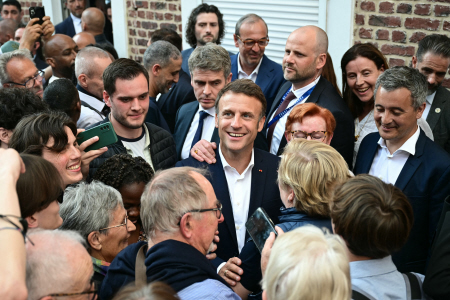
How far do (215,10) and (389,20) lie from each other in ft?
7.67

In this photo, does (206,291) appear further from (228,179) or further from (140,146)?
(140,146)

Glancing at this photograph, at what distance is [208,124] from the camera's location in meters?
3.91

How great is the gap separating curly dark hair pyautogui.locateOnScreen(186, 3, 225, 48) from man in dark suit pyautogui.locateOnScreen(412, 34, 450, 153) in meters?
2.94

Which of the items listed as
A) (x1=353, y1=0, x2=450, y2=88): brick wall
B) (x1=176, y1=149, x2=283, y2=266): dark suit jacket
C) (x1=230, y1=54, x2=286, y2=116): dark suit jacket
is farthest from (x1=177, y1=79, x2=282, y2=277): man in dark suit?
(x1=353, y1=0, x2=450, y2=88): brick wall

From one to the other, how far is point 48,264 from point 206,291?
0.58 m

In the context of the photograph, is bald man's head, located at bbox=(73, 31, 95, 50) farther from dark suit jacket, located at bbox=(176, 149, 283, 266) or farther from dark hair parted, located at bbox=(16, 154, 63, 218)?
dark hair parted, located at bbox=(16, 154, 63, 218)

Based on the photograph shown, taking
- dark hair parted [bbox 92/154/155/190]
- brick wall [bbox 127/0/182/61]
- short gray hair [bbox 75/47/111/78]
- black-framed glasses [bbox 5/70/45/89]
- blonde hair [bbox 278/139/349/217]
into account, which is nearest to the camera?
blonde hair [bbox 278/139/349/217]

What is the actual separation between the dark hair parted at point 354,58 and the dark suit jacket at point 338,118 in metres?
0.22

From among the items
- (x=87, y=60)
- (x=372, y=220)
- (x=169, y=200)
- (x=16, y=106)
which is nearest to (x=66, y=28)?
(x=87, y=60)

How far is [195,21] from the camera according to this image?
6.11 m

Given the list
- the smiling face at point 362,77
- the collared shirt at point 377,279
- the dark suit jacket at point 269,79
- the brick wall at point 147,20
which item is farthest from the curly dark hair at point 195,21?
the collared shirt at point 377,279

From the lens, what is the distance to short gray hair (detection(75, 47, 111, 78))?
4.45 metres

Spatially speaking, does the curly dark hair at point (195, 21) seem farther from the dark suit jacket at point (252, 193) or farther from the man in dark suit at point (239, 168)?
the dark suit jacket at point (252, 193)

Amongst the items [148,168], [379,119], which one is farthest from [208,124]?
[379,119]
